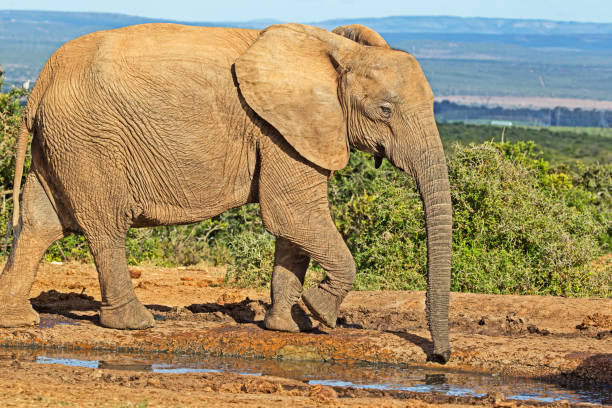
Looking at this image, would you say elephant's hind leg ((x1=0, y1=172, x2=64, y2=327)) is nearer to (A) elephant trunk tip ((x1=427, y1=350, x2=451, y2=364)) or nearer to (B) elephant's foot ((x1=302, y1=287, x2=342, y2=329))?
(B) elephant's foot ((x1=302, y1=287, x2=342, y2=329))

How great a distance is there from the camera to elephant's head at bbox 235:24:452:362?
7961 mm

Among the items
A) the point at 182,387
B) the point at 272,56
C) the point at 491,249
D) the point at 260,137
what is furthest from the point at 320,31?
the point at 491,249

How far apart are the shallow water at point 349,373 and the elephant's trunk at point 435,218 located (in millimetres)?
349

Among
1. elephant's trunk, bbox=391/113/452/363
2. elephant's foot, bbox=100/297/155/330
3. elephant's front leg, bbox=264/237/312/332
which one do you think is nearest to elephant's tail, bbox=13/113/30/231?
elephant's foot, bbox=100/297/155/330

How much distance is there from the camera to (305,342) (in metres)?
8.47

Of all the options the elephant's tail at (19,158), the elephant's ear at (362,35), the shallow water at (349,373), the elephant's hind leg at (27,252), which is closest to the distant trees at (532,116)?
the elephant's ear at (362,35)

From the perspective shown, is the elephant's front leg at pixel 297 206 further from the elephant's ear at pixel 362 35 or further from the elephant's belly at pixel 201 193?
the elephant's ear at pixel 362 35

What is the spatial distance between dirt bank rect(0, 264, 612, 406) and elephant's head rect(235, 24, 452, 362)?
0.64 metres

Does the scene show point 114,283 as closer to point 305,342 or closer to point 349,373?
point 305,342

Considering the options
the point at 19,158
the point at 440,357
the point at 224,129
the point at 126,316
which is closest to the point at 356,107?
the point at 224,129

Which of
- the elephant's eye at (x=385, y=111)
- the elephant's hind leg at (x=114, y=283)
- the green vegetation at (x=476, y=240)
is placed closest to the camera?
the elephant's eye at (x=385, y=111)

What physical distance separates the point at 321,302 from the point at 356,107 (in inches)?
64.4

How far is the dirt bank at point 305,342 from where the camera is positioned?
6742 mm

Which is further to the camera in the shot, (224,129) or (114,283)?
(114,283)
